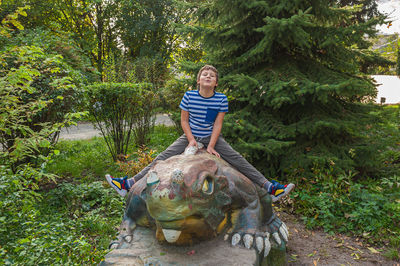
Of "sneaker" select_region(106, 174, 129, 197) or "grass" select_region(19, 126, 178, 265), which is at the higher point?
"sneaker" select_region(106, 174, 129, 197)

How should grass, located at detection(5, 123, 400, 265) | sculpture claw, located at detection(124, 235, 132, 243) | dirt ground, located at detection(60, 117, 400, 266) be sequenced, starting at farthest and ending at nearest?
grass, located at detection(5, 123, 400, 265) < dirt ground, located at detection(60, 117, 400, 266) < sculpture claw, located at detection(124, 235, 132, 243)

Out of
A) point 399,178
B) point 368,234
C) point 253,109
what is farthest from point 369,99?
point 368,234

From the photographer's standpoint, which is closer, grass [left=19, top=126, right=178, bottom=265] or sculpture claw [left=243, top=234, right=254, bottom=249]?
grass [left=19, top=126, right=178, bottom=265]

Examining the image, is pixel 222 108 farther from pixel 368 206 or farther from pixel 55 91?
pixel 55 91

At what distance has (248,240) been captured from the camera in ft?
8.42

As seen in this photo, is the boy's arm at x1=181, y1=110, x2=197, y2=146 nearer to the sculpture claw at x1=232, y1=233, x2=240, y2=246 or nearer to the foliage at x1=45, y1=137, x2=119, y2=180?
the sculpture claw at x1=232, y1=233, x2=240, y2=246

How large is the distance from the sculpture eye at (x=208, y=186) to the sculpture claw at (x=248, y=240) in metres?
0.68

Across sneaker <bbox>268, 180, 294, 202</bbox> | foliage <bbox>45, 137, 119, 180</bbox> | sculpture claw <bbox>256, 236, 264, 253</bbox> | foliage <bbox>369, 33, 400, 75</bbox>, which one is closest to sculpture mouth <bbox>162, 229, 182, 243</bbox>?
sculpture claw <bbox>256, 236, 264, 253</bbox>

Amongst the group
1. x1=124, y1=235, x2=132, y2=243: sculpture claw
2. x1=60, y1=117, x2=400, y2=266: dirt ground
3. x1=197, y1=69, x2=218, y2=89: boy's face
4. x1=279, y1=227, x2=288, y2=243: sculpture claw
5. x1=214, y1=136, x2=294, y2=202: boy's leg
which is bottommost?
x1=60, y1=117, x2=400, y2=266: dirt ground

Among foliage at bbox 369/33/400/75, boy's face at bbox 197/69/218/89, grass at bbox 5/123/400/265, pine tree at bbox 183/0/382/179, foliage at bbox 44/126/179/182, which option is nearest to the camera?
boy's face at bbox 197/69/218/89

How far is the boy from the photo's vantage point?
10.5 feet

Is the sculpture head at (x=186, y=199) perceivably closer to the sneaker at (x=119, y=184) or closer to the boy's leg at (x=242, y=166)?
the boy's leg at (x=242, y=166)

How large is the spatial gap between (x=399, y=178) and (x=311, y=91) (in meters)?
2.23

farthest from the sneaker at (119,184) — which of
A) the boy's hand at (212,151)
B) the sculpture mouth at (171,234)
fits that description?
the sculpture mouth at (171,234)
